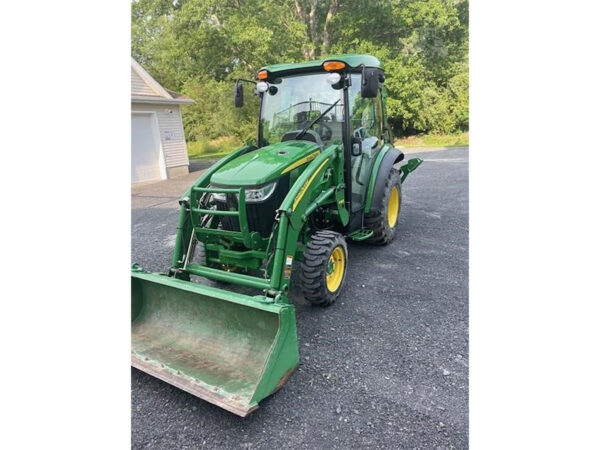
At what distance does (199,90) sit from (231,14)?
4.21m

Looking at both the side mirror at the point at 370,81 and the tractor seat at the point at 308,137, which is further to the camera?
the tractor seat at the point at 308,137

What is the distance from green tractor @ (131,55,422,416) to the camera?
276cm

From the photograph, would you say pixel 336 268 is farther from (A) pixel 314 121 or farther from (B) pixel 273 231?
(A) pixel 314 121

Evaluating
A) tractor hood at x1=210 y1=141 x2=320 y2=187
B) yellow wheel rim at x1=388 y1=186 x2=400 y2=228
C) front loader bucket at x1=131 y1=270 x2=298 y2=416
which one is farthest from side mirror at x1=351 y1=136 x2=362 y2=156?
front loader bucket at x1=131 y1=270 x2=298 y2=416

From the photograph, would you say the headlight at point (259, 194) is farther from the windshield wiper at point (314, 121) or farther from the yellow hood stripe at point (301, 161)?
the windshield wiper at point (314, 121)

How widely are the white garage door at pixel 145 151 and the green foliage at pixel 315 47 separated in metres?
7.25

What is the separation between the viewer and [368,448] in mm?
2291

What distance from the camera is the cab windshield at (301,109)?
4.28 m

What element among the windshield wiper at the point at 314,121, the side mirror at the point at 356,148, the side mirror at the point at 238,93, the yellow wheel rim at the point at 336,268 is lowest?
the yellow wheel rim at the point at 336,268

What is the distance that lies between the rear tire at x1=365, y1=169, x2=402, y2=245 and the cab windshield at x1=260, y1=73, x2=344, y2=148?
42.6 inches

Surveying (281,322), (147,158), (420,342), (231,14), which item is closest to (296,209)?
(281,322)

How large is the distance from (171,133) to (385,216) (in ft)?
36.2

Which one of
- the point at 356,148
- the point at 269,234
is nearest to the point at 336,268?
the point at 269,234

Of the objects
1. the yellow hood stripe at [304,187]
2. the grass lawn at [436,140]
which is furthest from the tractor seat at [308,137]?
the grass lawn at [436,140]
